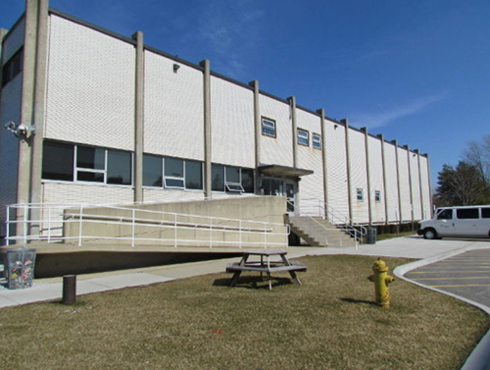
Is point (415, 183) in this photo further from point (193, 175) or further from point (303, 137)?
point (193, 175)

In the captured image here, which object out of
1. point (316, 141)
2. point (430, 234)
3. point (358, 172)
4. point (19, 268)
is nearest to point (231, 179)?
point (316, 141)

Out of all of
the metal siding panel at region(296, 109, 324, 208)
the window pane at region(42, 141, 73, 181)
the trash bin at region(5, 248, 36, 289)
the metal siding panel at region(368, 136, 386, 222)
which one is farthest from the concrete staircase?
the metal siding panel at region(368, 136, 386, 222)

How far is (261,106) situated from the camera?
21.5m

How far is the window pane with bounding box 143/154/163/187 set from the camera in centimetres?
1519

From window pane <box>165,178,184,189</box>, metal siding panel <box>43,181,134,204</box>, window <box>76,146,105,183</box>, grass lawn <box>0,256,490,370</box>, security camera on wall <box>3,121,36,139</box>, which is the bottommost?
grass lawn <box>0,256,490,370</box>

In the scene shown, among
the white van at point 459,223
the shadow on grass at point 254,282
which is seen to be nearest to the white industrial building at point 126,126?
the white van at point 459,223

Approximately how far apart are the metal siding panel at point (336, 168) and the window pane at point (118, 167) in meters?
15.2

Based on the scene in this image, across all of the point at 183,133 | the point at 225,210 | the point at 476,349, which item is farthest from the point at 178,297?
the point at 183,133

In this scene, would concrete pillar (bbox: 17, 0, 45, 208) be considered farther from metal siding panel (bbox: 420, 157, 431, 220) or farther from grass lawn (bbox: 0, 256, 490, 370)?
metal siding panel (bbox: 420, 157, 431, 220)

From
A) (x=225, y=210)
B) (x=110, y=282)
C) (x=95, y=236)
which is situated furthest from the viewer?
(x=225, y=210)

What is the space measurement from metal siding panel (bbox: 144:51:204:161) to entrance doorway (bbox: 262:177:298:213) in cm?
533

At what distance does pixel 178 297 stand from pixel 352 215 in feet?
75.2

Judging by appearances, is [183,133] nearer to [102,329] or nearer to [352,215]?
[102,329]

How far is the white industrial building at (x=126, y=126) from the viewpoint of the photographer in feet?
40.9
